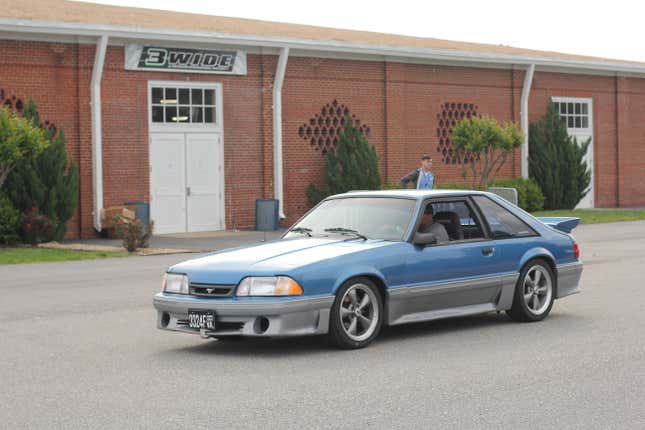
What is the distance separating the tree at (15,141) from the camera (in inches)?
908

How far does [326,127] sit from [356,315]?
74.6ft

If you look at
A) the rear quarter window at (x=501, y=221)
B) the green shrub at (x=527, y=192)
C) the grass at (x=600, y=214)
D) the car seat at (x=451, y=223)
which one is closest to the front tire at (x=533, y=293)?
the rear quarter window at (x=501, y=221)

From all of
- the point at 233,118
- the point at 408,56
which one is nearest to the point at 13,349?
the point at 233,118

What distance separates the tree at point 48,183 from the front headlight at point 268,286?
54.6 ft

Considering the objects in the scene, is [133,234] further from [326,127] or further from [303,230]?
[303,230]

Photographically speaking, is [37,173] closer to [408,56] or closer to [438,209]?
[408,56]

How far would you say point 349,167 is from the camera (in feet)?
103

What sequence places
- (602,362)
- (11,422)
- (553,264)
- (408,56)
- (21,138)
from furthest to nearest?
(408,56), (21,138), (553,264), (602,362), (11,422)

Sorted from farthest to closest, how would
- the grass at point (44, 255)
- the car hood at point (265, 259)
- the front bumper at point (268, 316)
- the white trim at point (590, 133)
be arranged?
the white trim at point (590, 133), the grass at point (44, 255), the car hood at point (265, 259), the front bumper at point (268, 316)

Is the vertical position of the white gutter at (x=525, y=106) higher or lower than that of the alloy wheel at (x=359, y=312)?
higher

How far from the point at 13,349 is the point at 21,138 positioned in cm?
1408

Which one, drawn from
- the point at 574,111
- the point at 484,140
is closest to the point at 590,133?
the point at 574,111

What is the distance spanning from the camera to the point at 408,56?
3338cm

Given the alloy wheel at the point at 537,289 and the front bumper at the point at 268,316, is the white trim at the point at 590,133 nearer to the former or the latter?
the alloy wheel at the point at 537,289
